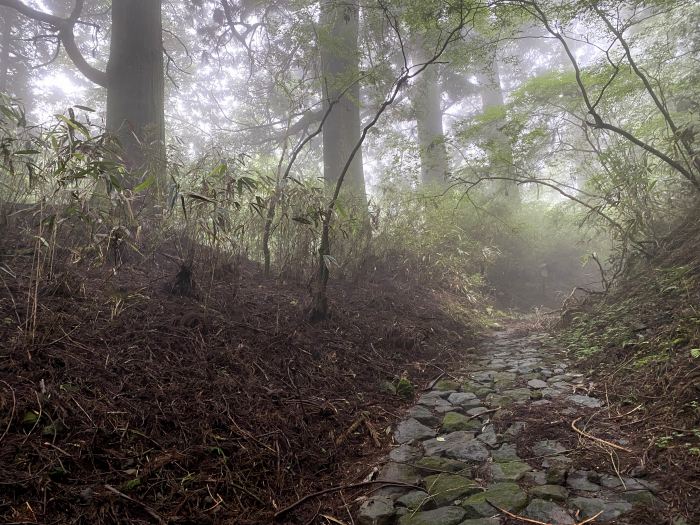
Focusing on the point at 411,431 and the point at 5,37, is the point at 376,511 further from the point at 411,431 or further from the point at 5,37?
the point at 5,37

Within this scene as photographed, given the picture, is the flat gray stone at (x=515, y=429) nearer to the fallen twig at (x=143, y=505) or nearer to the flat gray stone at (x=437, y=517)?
the flat gray stone at (x=437, y=517)

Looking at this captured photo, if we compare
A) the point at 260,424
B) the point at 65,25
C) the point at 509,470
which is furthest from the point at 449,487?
the point at 65,25

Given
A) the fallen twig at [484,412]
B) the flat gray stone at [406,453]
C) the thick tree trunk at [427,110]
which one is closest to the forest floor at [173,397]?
the flat gray stone at [406,453]

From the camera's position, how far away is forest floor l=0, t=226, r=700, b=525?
5.58 ft

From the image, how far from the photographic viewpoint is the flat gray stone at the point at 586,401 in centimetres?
274

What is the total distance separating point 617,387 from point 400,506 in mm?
1850

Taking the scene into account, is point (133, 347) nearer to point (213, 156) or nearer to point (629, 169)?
point (213, 156)

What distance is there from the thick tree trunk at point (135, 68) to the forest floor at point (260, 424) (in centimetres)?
308

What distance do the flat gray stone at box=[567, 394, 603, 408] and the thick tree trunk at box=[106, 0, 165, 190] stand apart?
5.48 meters

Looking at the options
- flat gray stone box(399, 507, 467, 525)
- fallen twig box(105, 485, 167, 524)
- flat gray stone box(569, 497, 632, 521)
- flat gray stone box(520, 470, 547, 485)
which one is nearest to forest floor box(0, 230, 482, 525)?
fallen twig box(105, 485, 167, 524)

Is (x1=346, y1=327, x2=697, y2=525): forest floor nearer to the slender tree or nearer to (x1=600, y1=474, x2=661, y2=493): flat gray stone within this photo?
(x1=600, y1=474, x2=661, y2=493): flat gray stone

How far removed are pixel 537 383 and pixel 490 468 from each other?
1.45 m

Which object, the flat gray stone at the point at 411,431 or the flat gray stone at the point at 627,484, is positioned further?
the flat gray stone at the point at 411,431

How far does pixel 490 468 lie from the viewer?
214 centimetres
